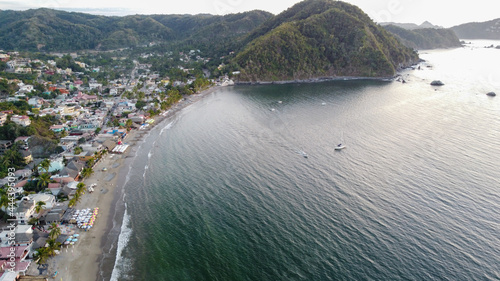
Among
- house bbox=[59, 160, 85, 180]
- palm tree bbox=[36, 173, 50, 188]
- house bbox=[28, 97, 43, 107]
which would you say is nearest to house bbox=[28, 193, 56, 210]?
palm tree bbox=[36, 173, 50, 188]

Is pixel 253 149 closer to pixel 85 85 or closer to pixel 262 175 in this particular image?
pixel 262 175

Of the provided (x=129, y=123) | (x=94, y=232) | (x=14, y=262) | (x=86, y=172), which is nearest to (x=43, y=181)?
(x=86, y=172)

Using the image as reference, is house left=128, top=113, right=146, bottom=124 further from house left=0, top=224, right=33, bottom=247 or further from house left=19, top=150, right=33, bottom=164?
house left=0, top=224, right=33, bottom=247

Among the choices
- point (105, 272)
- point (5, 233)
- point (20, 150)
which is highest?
point (20, 150)

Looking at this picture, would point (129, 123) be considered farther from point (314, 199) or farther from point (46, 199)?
point (314, 199)

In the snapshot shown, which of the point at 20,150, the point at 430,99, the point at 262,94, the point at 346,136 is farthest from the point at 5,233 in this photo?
the point at 430,99

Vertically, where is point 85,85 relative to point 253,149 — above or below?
above
